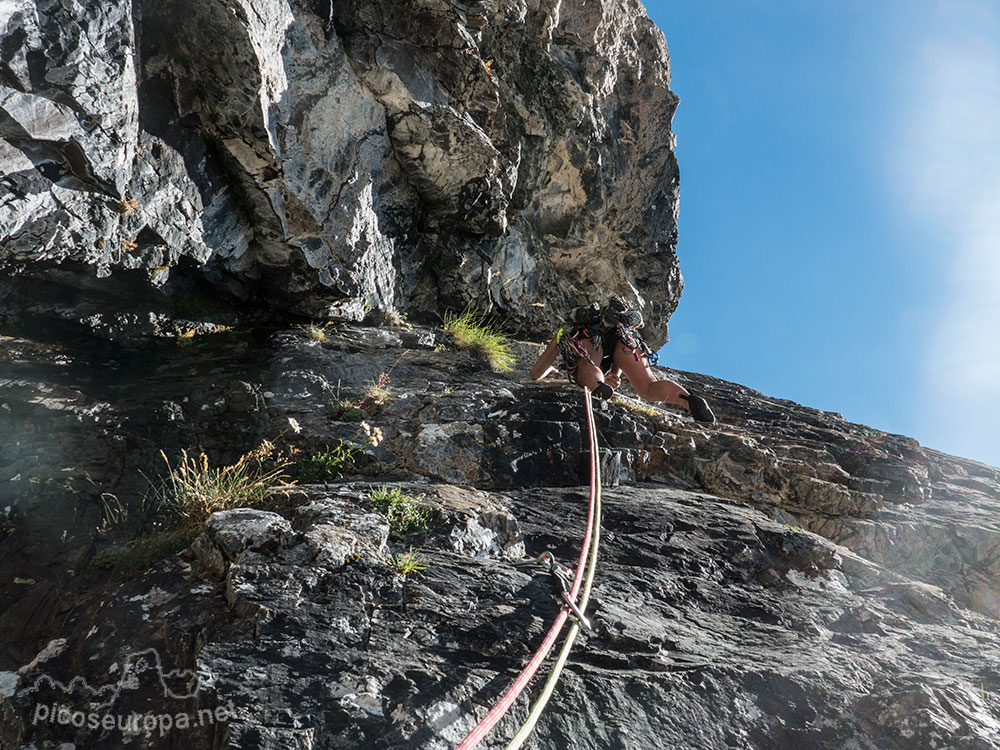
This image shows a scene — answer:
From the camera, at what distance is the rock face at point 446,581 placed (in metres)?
2.63

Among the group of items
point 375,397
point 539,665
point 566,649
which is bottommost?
point 539,665

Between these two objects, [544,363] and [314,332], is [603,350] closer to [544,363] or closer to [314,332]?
[544,363]

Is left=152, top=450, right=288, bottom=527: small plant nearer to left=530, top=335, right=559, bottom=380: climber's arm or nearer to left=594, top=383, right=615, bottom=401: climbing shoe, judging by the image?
left=594, top=383, right=615, bottom=401: climbing shoe

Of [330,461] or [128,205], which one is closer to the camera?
[330,461]

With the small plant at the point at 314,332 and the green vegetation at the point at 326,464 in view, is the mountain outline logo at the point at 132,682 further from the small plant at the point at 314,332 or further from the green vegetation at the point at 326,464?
the small plant at the point at 314,332

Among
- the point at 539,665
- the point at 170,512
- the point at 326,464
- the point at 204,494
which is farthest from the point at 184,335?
the point at 539,665

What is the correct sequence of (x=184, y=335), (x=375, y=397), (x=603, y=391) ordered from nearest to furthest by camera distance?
(x=375, y=397) < (x=184, y=335) < (x=603, y=391)

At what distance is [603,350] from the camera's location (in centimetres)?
721

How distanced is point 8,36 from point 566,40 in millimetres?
8961

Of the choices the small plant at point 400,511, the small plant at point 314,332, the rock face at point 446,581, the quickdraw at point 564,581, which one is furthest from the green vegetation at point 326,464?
the small plant at point 314,332

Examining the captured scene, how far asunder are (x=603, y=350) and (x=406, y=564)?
14.4 feet

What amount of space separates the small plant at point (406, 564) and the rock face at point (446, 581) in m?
0.05

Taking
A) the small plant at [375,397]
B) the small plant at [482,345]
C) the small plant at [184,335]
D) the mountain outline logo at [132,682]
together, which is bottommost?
the mountain outline logo at [132,682]

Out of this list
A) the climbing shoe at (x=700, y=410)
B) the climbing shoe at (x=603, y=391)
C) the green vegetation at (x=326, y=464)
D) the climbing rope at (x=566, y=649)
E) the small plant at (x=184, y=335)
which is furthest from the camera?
the climbing shoe at (x=603, y=391)
